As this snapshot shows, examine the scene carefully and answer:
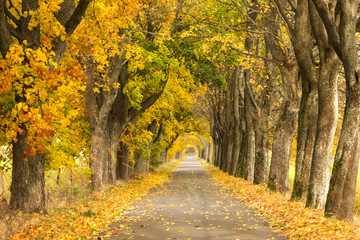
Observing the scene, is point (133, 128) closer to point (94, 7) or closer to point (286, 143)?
point (286, 143)

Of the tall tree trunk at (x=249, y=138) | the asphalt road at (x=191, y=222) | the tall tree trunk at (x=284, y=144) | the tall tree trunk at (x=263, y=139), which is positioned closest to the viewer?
the asphalt road at (x=191, y=222)

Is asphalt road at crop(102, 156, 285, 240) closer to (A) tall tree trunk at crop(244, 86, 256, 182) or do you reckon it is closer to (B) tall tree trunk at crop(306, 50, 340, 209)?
(B) tall tree trunk at crop(306, 50, 340, 209)

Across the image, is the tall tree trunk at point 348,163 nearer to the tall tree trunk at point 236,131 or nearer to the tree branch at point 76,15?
the tree branch at point 76,15

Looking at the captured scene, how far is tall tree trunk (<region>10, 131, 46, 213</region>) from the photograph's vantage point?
10.3 meters

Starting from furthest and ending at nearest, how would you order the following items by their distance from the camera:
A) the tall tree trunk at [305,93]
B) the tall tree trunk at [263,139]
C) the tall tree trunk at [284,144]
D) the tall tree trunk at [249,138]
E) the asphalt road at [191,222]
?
the tall tree trunk at [249,138] → the tall tree trunk at [263,139] → the tall tree trunk at [284,144] → the tall tree trunk at [305,93] → the asphalt road at [191,222]

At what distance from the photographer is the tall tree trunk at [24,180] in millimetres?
10320

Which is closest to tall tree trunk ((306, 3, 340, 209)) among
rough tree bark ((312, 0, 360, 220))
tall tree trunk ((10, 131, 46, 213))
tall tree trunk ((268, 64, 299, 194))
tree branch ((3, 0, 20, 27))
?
rough tree bark ((312, 0, 360, 220))

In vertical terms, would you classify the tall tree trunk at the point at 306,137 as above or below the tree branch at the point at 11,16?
below

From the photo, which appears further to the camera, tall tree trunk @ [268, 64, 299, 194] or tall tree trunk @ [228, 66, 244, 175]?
tall tree trunk @ [228, 66, 244, 175]

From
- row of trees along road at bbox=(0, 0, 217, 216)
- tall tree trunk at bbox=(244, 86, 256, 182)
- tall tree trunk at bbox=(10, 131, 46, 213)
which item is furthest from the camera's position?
tall tree trunk at bbox=(244, 86, 256, 182)

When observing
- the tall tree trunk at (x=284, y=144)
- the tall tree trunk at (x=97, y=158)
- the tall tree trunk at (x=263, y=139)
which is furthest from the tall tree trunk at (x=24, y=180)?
the tall tree trunk at (x=263, y=139)

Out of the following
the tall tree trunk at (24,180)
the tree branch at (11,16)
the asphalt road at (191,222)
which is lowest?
the asphalt road at (191,222)

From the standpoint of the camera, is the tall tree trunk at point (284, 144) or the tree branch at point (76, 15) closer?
the tree branch at point (76, 15)

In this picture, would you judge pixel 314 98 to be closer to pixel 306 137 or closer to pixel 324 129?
pixel 306 137
